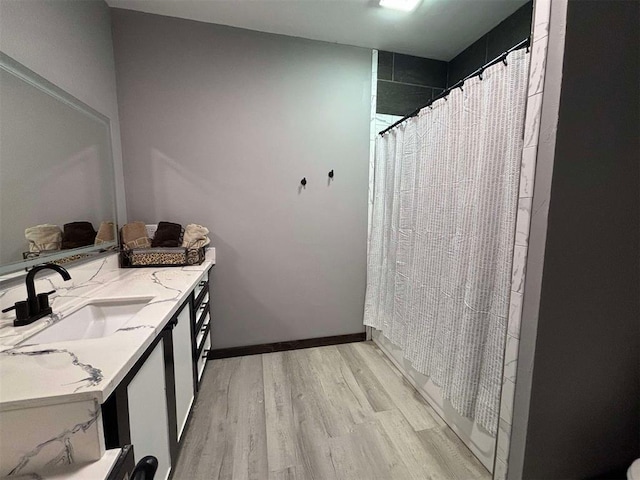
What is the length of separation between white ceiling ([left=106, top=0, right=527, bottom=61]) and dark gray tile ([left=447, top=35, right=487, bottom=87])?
0.20 feet

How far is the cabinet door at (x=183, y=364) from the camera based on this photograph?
1245 millimetres

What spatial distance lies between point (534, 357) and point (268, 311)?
5.92 feet

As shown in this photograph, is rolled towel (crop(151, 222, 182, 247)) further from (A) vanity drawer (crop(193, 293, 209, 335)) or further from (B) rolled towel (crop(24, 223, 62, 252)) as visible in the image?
(B) rolled towel (crop(24, 223, 62, 252))

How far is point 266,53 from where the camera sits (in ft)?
6.56

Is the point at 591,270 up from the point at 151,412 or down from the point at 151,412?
up

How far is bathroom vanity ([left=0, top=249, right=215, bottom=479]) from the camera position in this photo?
56 cm

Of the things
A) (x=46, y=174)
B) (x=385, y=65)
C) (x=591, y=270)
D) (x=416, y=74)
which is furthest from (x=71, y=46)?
(x=591, y=270)

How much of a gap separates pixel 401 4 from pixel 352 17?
0.33m

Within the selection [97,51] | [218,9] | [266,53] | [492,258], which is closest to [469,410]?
[492,258]

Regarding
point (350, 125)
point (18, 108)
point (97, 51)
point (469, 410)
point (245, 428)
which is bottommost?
point (245, 428)

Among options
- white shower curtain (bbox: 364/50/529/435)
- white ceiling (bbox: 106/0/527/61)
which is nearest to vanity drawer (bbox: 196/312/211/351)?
white shower curtain (bbox: 364/50/529/435)

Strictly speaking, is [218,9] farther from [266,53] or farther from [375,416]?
[375,416]

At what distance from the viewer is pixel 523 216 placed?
89cm

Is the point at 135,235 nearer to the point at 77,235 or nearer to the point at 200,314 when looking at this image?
the point at 77,235
